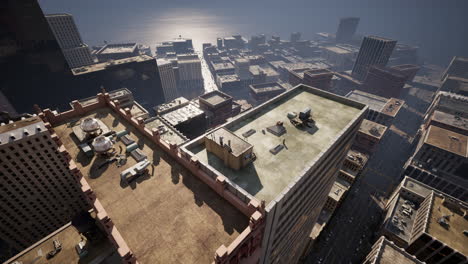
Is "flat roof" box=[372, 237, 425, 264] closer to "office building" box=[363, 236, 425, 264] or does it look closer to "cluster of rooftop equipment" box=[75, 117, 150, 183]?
"office building" box=[363, 236, 425, 264]

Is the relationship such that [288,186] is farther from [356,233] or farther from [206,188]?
[356,233]

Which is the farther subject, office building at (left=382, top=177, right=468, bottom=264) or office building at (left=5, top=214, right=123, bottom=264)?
office building at (left=382, top=177, right=468, bottom=264)

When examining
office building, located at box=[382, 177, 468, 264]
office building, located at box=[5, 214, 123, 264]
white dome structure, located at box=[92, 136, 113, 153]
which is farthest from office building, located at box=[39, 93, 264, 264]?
office building, located at box=[382, 177, 468, 264]

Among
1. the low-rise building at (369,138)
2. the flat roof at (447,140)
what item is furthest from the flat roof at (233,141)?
the flat roof at (447,140)

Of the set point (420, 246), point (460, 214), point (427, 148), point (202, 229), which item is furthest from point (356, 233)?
point (202, 229)

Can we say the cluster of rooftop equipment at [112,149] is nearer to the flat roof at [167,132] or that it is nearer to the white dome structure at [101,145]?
the white dome structure at [101,145]

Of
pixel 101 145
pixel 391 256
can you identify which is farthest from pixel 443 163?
pixel 101 145
